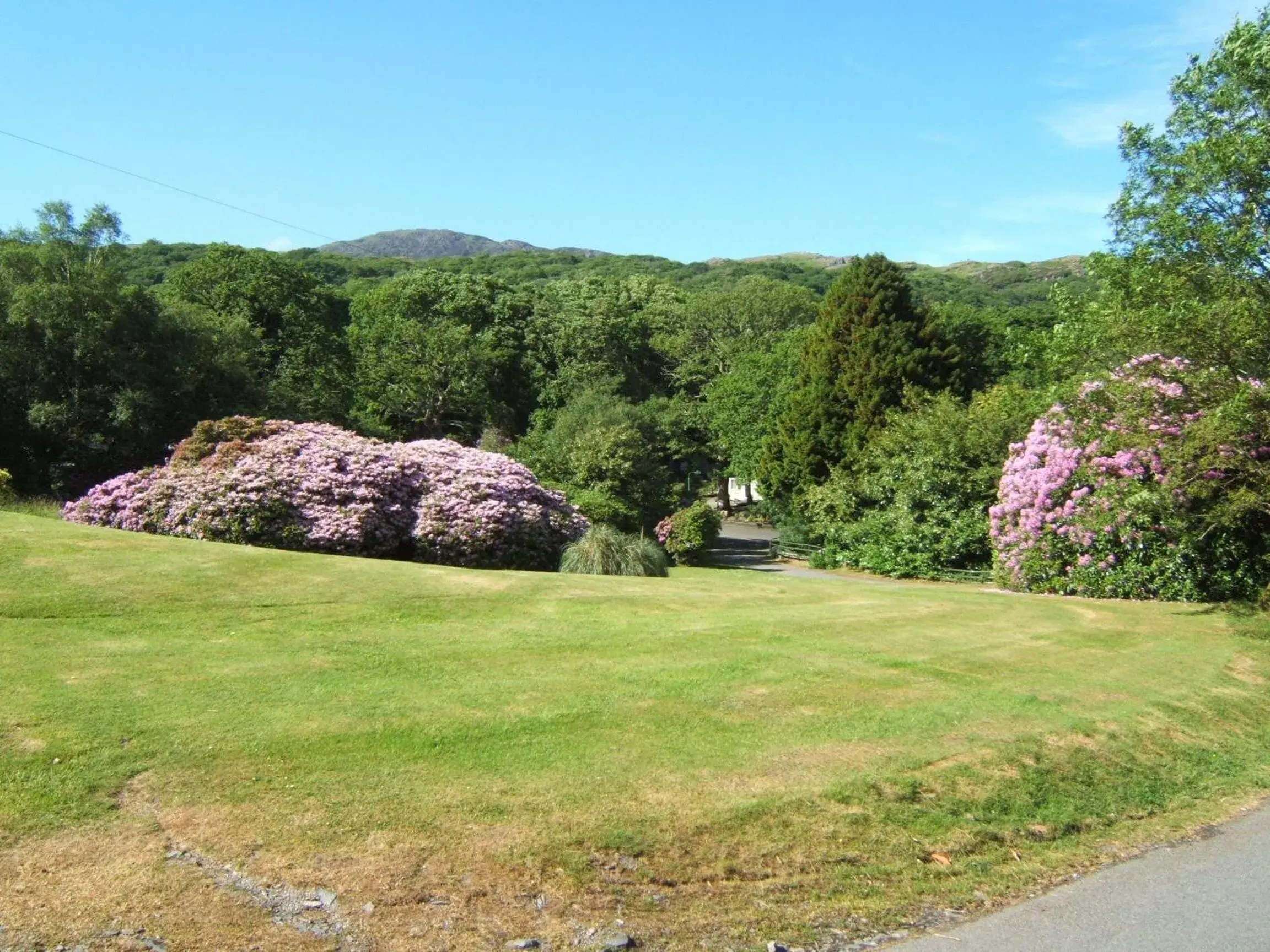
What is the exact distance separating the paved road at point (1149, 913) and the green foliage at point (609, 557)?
13.9 metres

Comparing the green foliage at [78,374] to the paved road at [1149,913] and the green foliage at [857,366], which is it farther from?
the paved road at [1149,913]

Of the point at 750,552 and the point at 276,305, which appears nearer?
the point at 750,552

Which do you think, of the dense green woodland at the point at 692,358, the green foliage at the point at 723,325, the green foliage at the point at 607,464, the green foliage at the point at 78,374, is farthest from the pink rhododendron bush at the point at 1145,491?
the green foliage at the point at 723,325

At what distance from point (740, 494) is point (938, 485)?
40244 mm

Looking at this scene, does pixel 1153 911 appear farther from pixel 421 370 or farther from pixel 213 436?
pixel 421 370

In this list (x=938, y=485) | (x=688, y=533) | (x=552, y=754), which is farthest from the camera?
(x=688, y=533)

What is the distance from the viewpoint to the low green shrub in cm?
3192

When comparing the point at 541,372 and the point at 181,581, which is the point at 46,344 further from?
the point at 541,372

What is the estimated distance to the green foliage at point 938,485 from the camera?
99.9 feet

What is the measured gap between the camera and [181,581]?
13156mm

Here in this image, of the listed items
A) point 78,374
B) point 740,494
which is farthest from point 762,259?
point 78,374

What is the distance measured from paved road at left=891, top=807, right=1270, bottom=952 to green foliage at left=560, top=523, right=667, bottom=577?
546 inches

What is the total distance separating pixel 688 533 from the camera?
32.0 meters

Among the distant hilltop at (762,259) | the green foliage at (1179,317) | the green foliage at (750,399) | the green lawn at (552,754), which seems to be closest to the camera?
the green lawn at (552,754)
